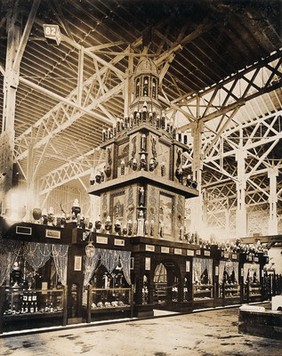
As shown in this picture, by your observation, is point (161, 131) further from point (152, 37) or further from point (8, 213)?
point (8, 213)

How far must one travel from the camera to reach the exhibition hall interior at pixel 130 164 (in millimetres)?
10641

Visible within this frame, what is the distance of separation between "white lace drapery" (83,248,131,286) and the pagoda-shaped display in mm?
849

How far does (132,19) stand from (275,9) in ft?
17.5

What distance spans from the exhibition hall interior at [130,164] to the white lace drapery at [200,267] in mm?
51

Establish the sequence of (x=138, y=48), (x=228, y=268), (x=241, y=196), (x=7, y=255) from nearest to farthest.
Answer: (x=7, y=255) → (x=138, y=48) → (x=228, y=268) → (x=241, y=196)

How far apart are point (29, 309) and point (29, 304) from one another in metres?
0.14

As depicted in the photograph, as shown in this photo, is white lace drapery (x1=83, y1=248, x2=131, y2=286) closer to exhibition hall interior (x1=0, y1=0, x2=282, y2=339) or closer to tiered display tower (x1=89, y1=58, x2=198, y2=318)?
exhibition hall interior (x1=0, y1=0, x2=282, y2=339)

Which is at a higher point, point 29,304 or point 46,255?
point 46,255

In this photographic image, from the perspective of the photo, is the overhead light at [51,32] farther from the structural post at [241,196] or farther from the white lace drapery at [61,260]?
the structural post at [241,196]

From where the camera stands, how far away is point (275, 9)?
1320cm

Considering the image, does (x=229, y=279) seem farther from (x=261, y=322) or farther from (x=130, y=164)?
(x=261, y=322)

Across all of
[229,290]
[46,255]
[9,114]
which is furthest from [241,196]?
[9,114]

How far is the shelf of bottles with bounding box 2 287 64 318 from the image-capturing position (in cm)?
949

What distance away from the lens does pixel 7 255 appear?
31.9ft
